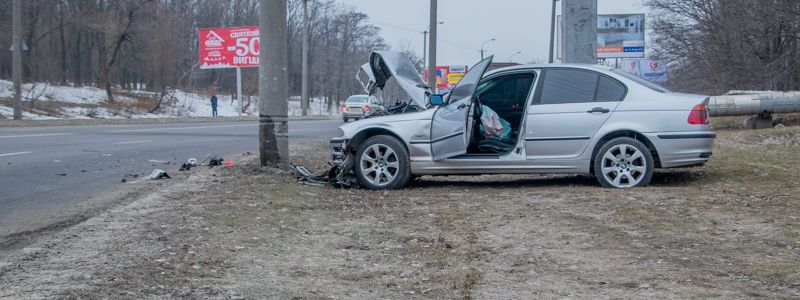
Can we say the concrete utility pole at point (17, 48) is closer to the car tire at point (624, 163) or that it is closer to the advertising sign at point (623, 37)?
the car tire at point (624, 163)

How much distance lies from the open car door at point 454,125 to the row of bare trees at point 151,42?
39.8 metres

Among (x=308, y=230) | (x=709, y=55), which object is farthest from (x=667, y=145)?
(x=709, y=55)

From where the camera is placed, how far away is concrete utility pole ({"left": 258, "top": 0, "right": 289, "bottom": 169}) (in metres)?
10.6

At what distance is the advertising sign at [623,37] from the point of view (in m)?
47.2

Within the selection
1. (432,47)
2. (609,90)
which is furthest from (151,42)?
(609,90)

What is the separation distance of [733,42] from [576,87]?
20.5 metres

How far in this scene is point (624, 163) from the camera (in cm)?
888

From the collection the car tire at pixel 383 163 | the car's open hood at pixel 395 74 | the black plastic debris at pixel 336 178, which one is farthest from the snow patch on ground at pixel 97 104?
the car tire at pixel 383 163

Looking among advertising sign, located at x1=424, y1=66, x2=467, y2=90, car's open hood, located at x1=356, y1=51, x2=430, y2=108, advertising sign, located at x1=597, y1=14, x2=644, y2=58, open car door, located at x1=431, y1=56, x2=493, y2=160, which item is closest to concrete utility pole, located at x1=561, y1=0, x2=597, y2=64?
car's open hood, located at x1=356, y1=51, x2=430, y2=108

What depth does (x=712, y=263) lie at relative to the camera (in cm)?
529

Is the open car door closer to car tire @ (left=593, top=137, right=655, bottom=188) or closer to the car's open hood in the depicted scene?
the car's open hood

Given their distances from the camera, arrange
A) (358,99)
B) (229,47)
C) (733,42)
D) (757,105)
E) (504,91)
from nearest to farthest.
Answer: (504,91) < (757,105) < (733,42) < (358,99) < (229,47)

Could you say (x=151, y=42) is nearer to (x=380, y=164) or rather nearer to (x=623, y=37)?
(x=623, y=37)

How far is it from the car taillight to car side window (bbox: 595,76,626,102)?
0.77 metres
